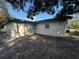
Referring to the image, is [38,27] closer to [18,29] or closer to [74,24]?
[18,29]

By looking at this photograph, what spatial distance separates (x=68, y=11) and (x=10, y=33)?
39.3 feet

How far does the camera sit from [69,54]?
32.0ft

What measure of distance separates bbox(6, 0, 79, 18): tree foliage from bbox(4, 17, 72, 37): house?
6.95 m

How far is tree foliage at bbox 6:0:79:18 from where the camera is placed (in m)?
11.0

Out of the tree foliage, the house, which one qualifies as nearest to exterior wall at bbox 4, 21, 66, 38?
the house

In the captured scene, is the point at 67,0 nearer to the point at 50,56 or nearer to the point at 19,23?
the point at 50,56

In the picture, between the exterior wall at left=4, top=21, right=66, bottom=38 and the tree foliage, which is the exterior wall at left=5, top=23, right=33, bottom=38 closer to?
the exterior wall at left=4, top=21, right=66, bottom=38

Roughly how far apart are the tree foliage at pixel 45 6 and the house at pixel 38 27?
22.8 ft

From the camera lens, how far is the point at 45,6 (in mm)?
11453

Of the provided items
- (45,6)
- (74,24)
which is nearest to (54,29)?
(45,6)

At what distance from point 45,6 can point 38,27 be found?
12.4 meters

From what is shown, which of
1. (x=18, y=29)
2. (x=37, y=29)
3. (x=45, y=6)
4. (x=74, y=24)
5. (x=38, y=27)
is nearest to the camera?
(x=45, y=6)

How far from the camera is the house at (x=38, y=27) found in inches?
758

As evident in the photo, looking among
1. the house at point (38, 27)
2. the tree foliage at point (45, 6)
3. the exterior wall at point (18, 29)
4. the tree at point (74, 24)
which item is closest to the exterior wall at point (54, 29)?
the house at point (38, 27)
